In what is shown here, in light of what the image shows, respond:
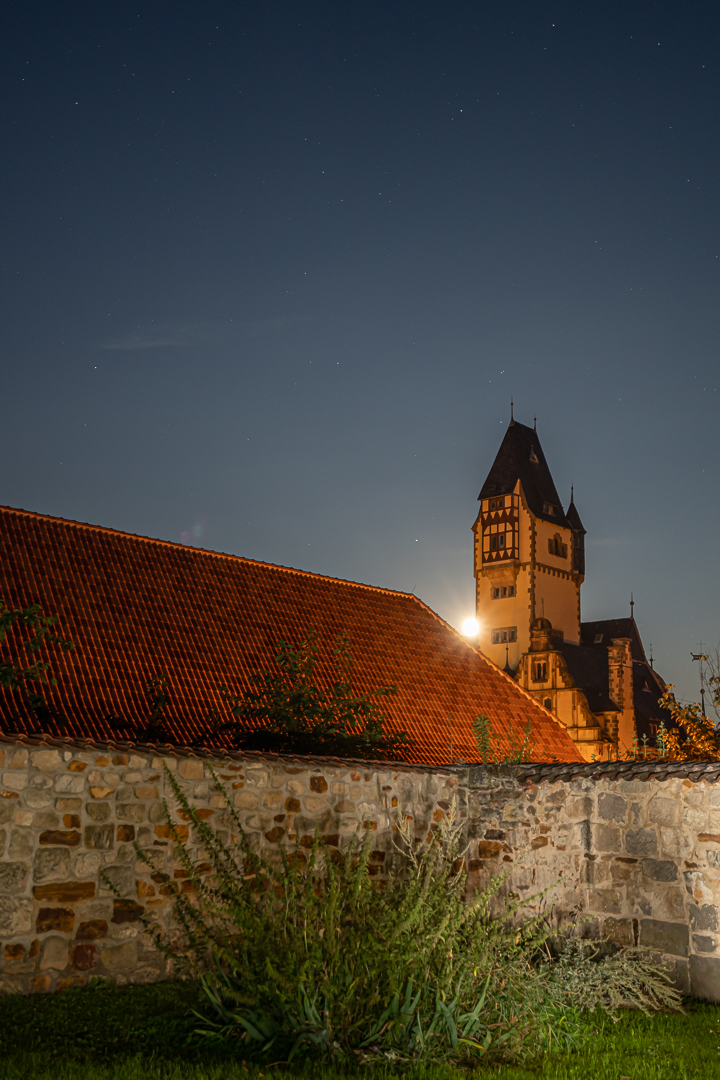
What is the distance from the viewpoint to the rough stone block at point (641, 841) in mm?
7789

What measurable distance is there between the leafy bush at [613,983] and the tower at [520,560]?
150 feet

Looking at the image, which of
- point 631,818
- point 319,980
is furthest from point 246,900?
point 631,818

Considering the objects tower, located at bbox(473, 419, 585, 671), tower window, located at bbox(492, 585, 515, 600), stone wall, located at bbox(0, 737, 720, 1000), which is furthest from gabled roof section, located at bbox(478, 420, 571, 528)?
stone wall, located at bbox(0, 737, 720, 1000)

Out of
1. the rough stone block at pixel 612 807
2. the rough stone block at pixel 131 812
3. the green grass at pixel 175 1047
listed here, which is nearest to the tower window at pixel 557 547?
the rough stone block at pixel 612 807

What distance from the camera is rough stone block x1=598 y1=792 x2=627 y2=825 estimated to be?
26.3 feet

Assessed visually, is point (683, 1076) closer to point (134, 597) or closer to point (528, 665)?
point (134, 597)

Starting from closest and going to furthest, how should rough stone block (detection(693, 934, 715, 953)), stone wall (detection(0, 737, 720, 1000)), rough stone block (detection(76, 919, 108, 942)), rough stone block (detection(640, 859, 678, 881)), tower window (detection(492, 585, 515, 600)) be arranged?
stone wall (detection(0, 737, 720, 1000)) < rough stone block (detection(76, 919, 108, 942)) < rough stone block (detection(693, 934, 715, 953)) < rough stone block (detection(640, 859, 678, 881)) < tower window (detection(492, 585, 515, 600))

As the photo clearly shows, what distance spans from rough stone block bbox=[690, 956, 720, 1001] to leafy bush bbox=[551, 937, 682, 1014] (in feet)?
0.59

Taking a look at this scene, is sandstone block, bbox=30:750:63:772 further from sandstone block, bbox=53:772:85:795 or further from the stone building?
the stone building

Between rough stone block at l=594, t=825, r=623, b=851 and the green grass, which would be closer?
the green grass

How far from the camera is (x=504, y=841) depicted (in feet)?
27.7

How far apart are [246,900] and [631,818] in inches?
138

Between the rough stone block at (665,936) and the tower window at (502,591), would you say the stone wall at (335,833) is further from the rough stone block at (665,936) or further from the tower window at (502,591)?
the tower window at (502,591)

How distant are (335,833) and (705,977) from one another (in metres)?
3.02
